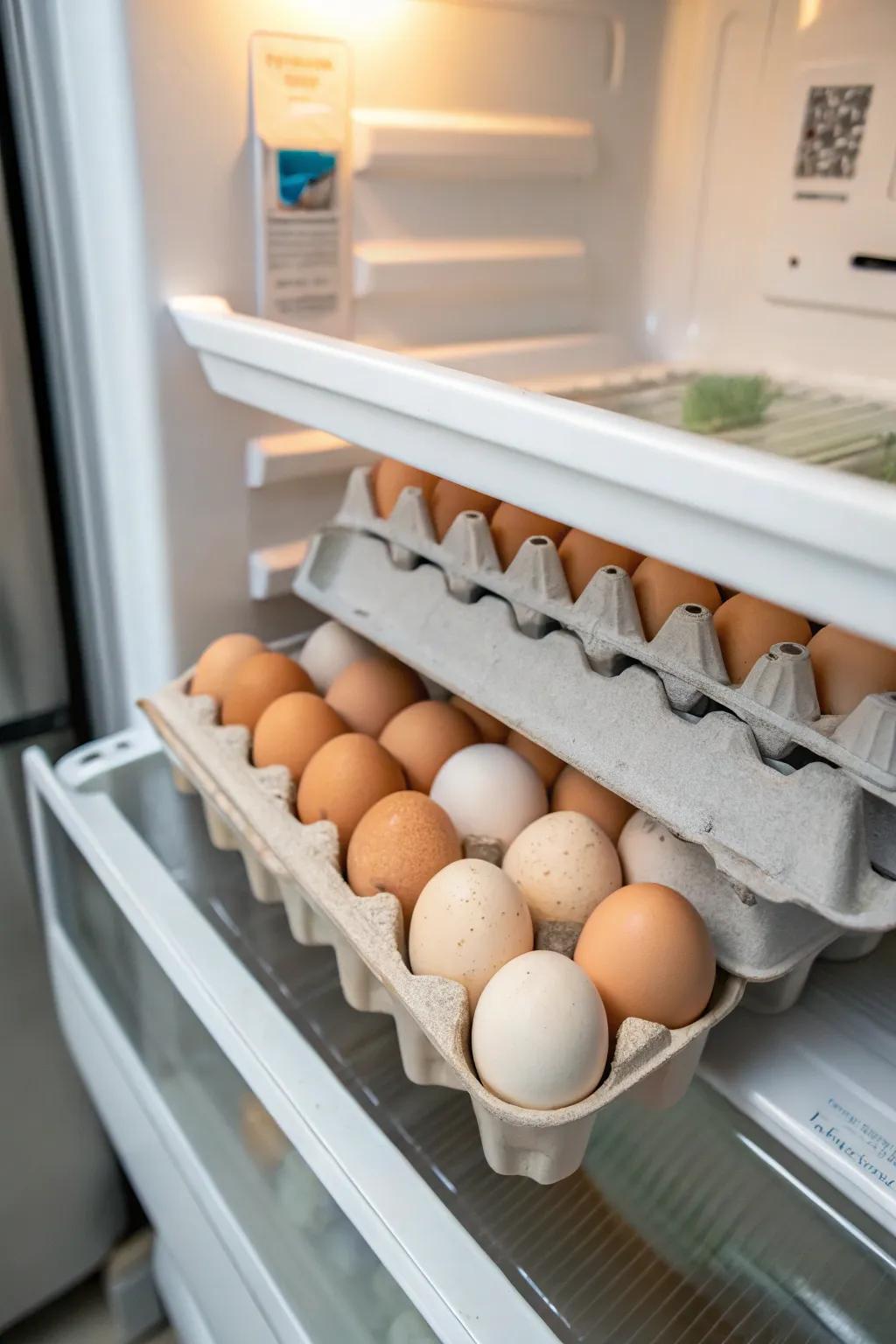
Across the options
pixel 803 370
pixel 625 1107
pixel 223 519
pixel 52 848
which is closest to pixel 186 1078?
pixel 52 848

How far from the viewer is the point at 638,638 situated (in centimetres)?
64

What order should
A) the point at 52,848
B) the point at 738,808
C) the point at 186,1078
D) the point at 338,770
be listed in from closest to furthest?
the point at 738,808 < the point at 338,770 < the point at 186,1078 < the point at 52,848

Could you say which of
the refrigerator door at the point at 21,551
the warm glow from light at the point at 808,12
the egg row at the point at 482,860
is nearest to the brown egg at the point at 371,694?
the egg row at the point at 482,860

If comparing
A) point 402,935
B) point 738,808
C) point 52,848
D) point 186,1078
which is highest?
point 738,808

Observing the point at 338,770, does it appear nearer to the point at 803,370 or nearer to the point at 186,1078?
the point at 186,1078

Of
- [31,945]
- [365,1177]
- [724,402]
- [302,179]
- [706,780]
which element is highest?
[302,179]

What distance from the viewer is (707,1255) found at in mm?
642

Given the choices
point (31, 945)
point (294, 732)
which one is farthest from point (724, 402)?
point (31, 945)

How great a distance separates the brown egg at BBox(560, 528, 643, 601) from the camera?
2.30ft

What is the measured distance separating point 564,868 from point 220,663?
36cm

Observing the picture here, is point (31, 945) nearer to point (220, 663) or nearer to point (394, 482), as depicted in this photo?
point (220, 663)

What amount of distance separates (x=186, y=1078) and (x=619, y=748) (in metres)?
0.49

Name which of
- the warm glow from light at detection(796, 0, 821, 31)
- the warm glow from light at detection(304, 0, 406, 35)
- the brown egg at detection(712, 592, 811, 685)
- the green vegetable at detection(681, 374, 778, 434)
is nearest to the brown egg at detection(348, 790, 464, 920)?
the brown egg at detection(712, 592, 811, 685)

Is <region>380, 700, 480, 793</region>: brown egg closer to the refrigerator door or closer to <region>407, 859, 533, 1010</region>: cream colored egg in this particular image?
<region>407, 859, 533, 1010</region>: cream colored egg
